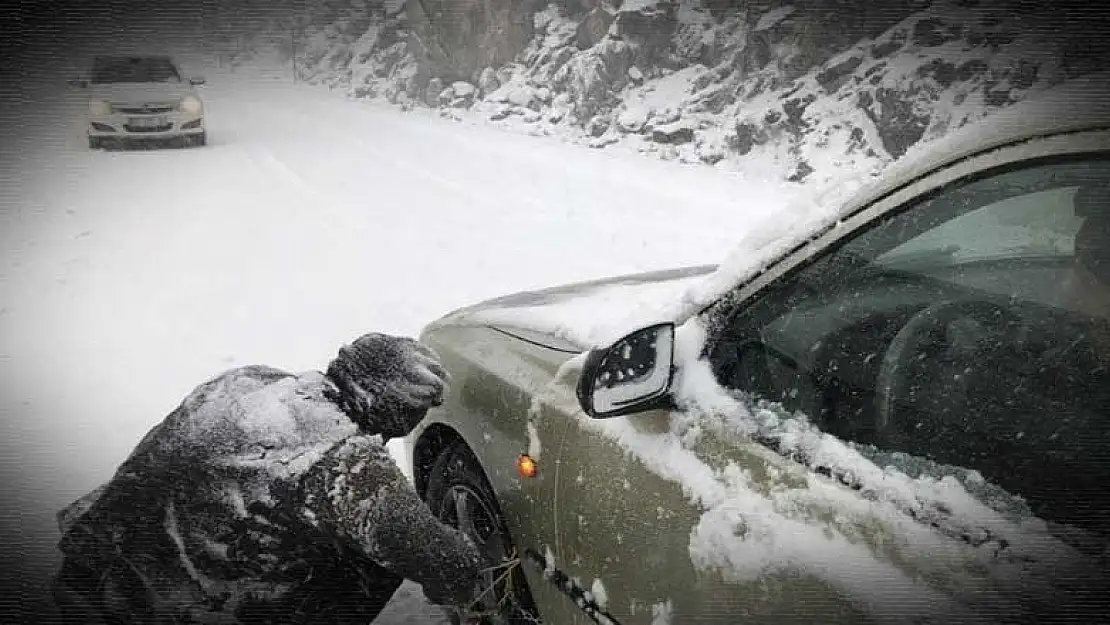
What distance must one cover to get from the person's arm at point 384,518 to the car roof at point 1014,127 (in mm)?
1251

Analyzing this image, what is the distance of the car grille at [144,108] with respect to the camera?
41.5ft

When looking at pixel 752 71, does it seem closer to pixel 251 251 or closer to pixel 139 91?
pixel 251 251

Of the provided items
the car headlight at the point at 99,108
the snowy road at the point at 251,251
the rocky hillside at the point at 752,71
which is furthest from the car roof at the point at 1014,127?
the car headlight at the point at 99,108

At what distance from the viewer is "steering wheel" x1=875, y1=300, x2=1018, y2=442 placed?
131cm

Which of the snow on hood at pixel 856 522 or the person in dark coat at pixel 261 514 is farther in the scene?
the person in dark coat at pixel 261 514

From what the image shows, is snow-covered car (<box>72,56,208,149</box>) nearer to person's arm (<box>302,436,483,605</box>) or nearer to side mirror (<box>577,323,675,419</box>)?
person's arm (<box>302,436,483,605</box>)

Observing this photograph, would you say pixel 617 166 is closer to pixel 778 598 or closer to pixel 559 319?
Result: pixel 559 319

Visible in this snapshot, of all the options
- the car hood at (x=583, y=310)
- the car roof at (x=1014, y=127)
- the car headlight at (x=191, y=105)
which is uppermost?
the car roof at (x=1014, y=127)

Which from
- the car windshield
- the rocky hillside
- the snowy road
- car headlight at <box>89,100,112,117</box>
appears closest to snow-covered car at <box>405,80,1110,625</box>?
the snowy road

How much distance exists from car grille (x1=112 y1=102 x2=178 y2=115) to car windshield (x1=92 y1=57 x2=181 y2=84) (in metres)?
1.15

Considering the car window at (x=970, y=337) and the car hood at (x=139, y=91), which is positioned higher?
the car hood at (x=139, y=91)

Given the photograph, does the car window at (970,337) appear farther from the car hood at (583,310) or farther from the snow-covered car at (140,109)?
the snow-covered car at (140,109)

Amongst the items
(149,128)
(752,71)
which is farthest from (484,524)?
(752,71)

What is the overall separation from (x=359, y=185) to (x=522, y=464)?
916 cm
